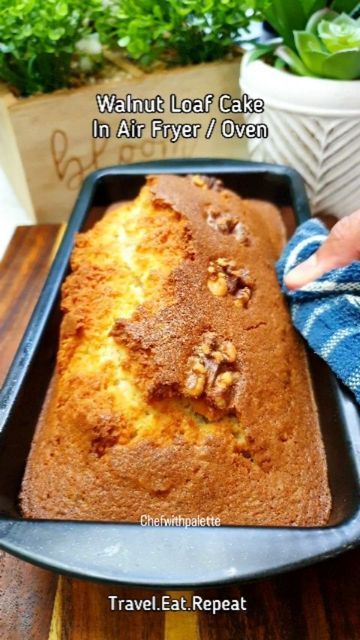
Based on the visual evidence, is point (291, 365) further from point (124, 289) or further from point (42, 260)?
point (42, 260)

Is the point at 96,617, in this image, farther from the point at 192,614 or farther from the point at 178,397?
the point at 178,397

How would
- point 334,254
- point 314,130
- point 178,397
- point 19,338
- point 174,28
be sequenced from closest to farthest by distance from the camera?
1. point 178,397
2. point 334,254
3. point 19,338
4. point 314,130
5. point 174,28

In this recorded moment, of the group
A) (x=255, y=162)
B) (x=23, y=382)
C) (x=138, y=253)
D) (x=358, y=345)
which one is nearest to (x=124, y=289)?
(x=138, y=253)

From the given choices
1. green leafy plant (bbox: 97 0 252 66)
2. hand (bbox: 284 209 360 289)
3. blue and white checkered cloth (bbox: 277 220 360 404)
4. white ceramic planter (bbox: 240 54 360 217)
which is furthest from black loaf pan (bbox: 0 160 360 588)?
green leafy plant (bbox: 97 0 252 66)

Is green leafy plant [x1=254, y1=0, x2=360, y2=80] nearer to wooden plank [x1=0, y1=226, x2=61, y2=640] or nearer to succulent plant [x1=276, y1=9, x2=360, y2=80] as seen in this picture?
succulent plant [x1=276, y1=9, x2=360, y2=80]

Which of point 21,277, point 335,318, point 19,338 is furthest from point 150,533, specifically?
point 21,277

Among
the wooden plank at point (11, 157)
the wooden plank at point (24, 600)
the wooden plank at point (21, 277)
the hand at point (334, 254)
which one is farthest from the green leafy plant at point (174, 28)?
the wooden plank at point (24, 600)
